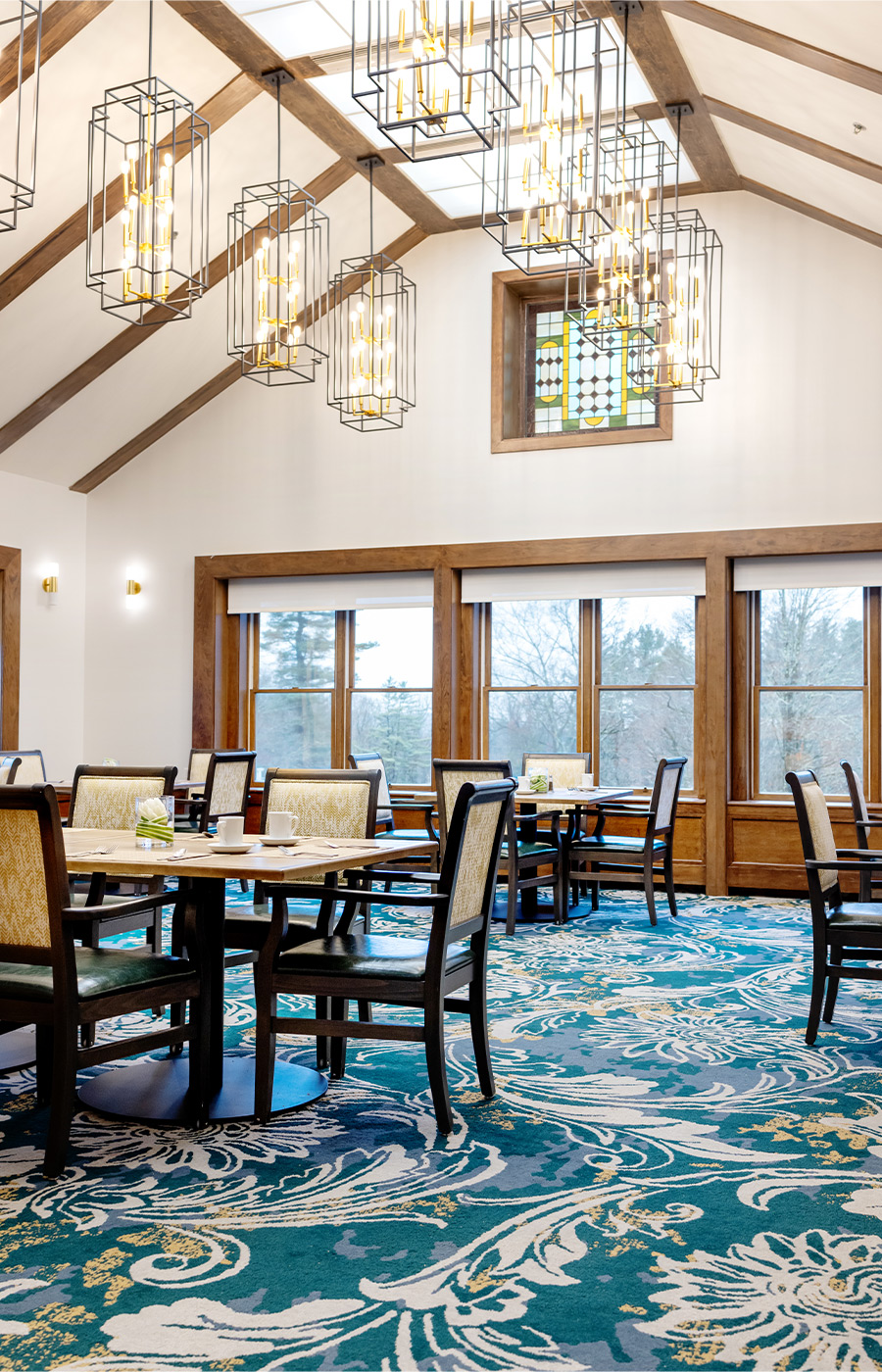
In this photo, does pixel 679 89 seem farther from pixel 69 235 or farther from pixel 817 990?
pixel 817 990

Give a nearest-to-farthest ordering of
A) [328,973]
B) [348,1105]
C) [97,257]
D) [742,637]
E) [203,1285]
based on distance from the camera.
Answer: [203,1285] → [328,973] → [348,1105] → [97,257] → [742,637]

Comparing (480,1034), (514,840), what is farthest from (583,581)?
(480,1034)

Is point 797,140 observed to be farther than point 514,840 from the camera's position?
Yes

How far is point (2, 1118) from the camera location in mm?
3430

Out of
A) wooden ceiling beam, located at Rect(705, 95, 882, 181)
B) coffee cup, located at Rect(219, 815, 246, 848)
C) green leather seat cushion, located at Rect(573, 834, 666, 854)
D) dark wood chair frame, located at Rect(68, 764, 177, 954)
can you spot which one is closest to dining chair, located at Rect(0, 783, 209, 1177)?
coffee cup, located at Rect(219, 815, 246, 848)

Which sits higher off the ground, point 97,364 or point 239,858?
point 97,364

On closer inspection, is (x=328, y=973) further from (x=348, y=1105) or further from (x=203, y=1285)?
(x=203, y=1285)

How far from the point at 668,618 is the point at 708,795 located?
1.39 meters

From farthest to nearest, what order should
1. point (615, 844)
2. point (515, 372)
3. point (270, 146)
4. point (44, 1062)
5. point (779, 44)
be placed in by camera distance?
point (515, 372), point (270, 146), point (615, 844), point (779, 44), point (44, 1062)

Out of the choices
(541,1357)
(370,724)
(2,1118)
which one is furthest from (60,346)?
(541,1357)

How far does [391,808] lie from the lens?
9328mm

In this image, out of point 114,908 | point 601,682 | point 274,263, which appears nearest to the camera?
point 114,908

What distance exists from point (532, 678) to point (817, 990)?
5246mm

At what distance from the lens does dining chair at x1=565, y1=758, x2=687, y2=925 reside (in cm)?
706
